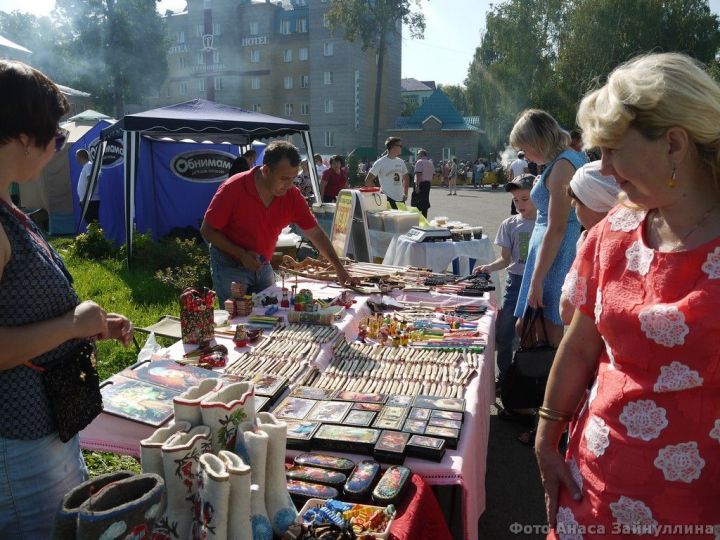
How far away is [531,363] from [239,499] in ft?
7.77

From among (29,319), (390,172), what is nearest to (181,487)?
(29,319)

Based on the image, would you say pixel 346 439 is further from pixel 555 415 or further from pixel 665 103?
pixel 665 103

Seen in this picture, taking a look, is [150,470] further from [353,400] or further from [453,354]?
[453,354]

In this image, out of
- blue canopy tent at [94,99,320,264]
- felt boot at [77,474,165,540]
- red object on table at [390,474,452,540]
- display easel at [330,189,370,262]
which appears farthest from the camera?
blue canopy tent at [94,99,320,264]

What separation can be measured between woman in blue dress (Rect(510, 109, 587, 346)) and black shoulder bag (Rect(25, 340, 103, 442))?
2380mm

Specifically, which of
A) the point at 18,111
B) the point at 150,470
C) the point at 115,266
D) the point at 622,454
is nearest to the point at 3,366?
the point at 150,470

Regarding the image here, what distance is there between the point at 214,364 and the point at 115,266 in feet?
20.9

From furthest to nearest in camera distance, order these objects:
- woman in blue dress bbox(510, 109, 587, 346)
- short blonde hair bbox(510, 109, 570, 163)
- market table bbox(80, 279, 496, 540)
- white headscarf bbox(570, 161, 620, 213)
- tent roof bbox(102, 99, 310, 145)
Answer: tent roof bbox(102, 99, 310, 145) → short blonde hair bbox(510, 109, 570, 163) → woman in blue dress bbox(510, 109, 587, 346) → white headscarf bbox(570, 161, 620, 213) → market table bbox(80, 279, 496, 540)

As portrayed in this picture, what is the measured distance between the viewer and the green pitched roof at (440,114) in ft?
122

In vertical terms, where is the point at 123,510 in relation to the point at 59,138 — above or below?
below

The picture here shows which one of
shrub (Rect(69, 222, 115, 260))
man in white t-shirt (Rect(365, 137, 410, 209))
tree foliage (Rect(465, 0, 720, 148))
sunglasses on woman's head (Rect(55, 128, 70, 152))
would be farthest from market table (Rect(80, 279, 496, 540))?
tree foliage (Rect(465, 0, 720, 148))

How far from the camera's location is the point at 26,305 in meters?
1.36

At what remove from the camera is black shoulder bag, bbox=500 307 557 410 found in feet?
10.8

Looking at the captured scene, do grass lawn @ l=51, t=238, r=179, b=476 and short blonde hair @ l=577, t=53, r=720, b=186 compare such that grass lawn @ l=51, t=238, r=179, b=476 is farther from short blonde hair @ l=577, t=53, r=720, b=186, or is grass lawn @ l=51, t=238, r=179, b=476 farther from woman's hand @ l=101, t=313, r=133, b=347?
short blonde hair @ l=577, t=53, r=720, b=186
